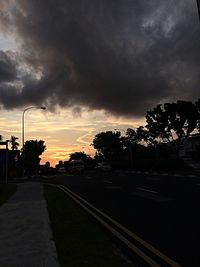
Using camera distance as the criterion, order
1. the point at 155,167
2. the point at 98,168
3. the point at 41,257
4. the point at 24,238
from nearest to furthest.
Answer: the point at 41,257 → the point at 24,238 → the point at 155,167 → the point at 98,168

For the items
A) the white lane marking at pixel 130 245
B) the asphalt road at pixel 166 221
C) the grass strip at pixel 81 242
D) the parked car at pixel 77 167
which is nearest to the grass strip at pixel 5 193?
the asphalt road at pixel 166 221

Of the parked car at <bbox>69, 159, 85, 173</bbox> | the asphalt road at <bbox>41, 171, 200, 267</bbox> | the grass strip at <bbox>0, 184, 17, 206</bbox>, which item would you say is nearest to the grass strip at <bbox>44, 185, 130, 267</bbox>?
the asphalt road at <bbox>41, 171, 200, 267</bbox>

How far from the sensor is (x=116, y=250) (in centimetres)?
821

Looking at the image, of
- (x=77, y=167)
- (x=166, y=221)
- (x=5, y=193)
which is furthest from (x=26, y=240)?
(x=77, y=167)

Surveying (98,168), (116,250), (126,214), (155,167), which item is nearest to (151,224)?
Answer: (126,214)

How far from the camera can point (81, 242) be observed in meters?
8.89

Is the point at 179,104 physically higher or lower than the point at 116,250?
higher

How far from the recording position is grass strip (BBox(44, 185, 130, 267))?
719cm

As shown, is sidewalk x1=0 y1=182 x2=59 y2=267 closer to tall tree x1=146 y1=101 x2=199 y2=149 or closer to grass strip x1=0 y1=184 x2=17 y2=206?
grass strip x1=0 y1=184 x2=17 y2=206

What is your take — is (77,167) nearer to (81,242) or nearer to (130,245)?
(81,242)

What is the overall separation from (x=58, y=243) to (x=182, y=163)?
2153 inches

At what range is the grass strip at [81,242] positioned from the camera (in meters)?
7.19

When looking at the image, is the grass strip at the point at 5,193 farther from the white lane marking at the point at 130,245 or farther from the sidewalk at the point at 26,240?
the white lane marking at the point at 130,245

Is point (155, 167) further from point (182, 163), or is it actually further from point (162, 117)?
point (162, 117)
